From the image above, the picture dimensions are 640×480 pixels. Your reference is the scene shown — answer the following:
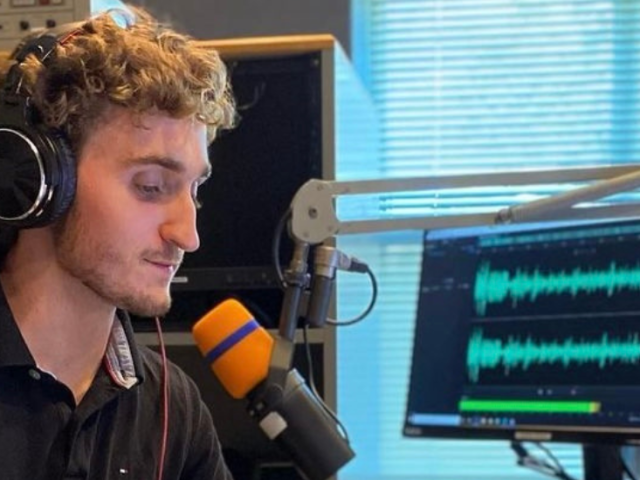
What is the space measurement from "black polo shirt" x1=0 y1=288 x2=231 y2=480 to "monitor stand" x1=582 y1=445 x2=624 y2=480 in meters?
0.55

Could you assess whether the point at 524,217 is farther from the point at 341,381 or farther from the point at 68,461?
the point at 68,461

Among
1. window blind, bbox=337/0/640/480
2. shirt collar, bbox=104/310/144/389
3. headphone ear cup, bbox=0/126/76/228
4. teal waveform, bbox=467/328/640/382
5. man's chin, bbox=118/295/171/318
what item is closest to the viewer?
headphone ear cup, bbox=0/126/76/228

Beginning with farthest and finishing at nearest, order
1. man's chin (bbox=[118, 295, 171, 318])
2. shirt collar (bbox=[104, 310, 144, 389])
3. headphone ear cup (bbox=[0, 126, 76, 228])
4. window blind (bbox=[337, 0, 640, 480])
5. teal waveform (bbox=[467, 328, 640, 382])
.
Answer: window blind (bbox=[337, 0, 640, 480]) < teal waveform (bbox=[467, 328, 640, 382]) < shirt collar (bbox=[104, 310, 144, 389]) < man's chin (bbox=[118, 295, 171, 318]) < headphone ear cup (bbox=[0, 126, 76, 228])

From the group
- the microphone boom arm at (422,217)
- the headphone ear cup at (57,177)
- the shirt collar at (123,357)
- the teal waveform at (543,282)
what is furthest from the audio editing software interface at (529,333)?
the headphone ear cup at (57,177)

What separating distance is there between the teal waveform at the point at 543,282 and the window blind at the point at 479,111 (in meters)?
0.66

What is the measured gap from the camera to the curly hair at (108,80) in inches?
44.3

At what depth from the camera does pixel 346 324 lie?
4.98ft

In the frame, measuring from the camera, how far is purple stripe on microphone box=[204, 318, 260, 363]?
124cm

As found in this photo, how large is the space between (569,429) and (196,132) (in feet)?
2.31

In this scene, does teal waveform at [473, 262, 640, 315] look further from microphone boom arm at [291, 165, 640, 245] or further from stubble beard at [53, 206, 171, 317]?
stubble beard at [53, 206, 171, 317]

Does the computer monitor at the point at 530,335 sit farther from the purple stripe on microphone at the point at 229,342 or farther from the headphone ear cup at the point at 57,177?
the headphone ear cup at the point at 57,177

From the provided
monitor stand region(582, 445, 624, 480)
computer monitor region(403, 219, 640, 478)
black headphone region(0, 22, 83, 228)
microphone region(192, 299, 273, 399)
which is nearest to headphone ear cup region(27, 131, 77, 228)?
black headphone region(0, 22, 83, 228)

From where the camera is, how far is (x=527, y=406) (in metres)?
1.51

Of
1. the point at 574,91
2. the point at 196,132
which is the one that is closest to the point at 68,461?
the point at 196,132
